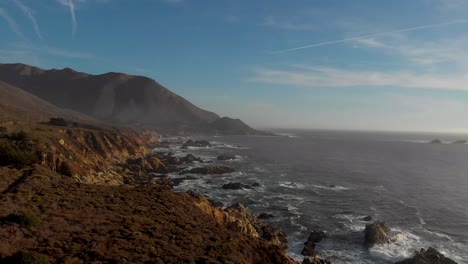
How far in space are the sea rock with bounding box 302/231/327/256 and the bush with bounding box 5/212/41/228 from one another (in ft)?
82.5

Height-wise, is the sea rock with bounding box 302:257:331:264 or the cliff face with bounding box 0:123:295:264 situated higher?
the cliff face with bounding box 0:123:295:264

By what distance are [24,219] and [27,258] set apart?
5.21m

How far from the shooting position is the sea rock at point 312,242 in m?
34.8

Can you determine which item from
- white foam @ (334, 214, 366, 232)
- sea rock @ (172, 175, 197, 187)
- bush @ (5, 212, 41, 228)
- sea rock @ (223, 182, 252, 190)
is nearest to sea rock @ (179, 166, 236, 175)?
sea rock @ (172, 175, 197, 187)

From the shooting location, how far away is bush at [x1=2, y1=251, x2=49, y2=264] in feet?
52.2

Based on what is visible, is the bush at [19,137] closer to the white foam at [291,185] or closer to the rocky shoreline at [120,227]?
the rocky shoreline at [120,227]

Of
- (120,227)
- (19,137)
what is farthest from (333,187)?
(19,137)

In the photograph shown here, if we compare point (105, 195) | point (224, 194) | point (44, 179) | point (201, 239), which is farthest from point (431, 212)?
point (44, 179)

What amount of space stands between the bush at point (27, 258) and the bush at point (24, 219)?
3.95 meters

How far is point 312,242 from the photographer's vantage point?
124 ft

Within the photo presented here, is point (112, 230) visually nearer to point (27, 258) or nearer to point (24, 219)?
point (24, 219)

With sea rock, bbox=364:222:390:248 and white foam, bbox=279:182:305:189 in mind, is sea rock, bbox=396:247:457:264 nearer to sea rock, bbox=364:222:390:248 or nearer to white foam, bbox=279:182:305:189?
sea rock, bbox=364:222:390:248

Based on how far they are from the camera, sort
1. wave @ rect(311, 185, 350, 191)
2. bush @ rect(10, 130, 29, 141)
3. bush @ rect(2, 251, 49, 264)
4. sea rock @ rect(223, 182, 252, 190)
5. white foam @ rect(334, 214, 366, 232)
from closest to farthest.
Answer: bush @ rect(2, 251, 49, 264), white foam @ rect(334, 214, 366, 232), bush @ rect(10, 130, 29, 141), sea rock @ rect(223, 182, 252, 190), wave @ rect(311, 185, 350, 191)

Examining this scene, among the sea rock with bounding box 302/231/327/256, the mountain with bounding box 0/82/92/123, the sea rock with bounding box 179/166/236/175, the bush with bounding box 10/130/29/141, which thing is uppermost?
the mountain with bounding box 0/82/92/123
